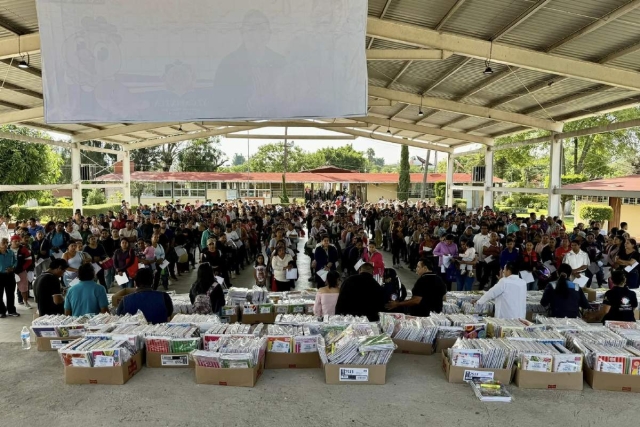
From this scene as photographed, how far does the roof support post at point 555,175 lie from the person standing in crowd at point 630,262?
8.53 metres

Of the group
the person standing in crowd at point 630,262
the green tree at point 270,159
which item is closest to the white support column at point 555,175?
the person standing in crowd at point 630,262

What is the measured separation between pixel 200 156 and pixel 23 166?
26.8m

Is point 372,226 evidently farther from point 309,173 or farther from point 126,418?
point 309,173

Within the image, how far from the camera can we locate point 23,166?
1894 cm

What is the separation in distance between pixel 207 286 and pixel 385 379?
2.46 meters

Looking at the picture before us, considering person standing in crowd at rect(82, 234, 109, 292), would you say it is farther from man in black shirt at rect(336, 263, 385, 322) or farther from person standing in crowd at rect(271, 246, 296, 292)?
man in black shirt at rect(336, 263, 385, 322)

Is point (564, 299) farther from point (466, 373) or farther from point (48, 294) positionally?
point (48, 294)

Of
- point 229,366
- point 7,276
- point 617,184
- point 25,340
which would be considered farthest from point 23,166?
point 617,184

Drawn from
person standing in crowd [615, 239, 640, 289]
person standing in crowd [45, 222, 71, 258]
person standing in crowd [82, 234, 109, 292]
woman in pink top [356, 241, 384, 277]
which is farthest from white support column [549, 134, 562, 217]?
person standing in crowd [45, 222, 71, 258]

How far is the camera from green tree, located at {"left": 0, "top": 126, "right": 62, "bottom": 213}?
18797mm

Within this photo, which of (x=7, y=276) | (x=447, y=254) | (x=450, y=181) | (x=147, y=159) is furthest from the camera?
(x=147, y=159)

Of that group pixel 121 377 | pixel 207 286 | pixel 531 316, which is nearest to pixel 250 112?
pixel 207 286

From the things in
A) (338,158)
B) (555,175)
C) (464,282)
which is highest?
(338,158)

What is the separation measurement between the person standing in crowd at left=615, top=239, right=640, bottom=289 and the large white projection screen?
14.8 feet
